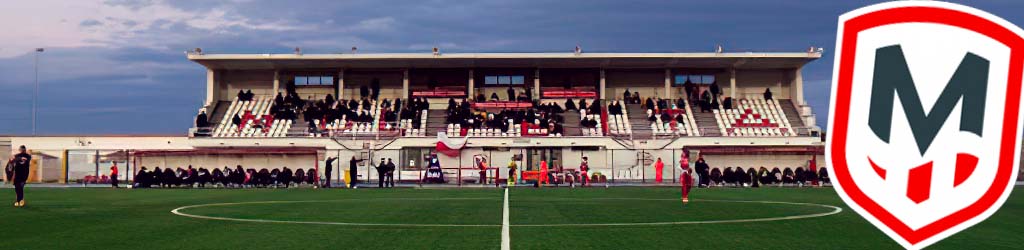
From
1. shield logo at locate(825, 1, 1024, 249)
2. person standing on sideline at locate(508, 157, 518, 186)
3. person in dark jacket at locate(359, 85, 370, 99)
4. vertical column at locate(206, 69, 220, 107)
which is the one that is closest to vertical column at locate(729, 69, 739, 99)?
person in dark jacket at locate(359, 85, 370, 99)

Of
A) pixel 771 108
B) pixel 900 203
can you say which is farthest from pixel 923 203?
pixel 771 108

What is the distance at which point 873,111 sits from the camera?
2.85 metres

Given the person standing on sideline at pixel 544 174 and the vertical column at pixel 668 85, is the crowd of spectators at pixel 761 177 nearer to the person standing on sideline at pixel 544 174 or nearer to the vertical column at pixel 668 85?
the person standing on sideline at pixel 544 174

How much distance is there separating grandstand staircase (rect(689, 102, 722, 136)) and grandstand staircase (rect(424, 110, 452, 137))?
770 inches

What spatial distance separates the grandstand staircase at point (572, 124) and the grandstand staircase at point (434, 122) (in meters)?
9.24

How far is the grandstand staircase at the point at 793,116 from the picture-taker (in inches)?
2963

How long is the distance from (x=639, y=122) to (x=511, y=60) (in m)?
12.0

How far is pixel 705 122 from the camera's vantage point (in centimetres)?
7625

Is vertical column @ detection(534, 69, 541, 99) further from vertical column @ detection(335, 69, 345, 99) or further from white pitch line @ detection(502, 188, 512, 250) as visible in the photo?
white pitch line @ detection(502, 188, 512, 250)

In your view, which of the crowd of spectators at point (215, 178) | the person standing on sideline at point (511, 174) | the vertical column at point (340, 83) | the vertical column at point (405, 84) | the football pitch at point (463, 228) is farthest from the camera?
the vertical column at point (340, 83)

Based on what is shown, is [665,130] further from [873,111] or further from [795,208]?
[873,111]

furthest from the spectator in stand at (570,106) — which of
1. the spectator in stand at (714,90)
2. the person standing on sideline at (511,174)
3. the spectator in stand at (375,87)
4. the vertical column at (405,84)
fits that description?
the person standing on sideline at (511,174)

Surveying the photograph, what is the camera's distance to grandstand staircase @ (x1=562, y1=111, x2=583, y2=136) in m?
72.7

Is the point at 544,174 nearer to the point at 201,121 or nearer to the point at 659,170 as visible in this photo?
the point at 659,170
